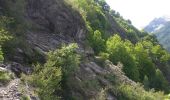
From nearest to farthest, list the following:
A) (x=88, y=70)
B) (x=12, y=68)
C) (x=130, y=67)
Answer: (x=12, y=68) → (x=88, y=70) → (x=130, y=67)

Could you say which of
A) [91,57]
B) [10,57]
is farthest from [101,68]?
[10,57]

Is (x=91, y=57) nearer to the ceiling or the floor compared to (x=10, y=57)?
nearer to the ceiling

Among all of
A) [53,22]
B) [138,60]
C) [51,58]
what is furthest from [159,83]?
[51,58]

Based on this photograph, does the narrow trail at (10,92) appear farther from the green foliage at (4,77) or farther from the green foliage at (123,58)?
the green foliage at (123,58)

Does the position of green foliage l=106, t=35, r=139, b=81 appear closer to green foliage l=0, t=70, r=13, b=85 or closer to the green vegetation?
the green vegetation

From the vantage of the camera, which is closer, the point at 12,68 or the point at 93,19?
the point at 12,68

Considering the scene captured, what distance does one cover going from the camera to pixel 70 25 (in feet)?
155

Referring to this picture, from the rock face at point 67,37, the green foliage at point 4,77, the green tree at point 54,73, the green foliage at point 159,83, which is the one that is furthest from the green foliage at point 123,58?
the green foliage at point 4,77

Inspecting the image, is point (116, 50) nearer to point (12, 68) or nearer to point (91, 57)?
point (91, 57)

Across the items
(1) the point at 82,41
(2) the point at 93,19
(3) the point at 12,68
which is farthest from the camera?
(2) the point at 93,19

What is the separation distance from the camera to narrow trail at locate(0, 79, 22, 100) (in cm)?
2386

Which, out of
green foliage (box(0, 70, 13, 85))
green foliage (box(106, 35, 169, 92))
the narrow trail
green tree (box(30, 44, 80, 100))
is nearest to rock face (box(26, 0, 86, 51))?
green tree (box(30, 44, 80, 100))

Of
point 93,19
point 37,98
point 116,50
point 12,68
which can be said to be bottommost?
point 37,98

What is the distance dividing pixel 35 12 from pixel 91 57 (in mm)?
8959
